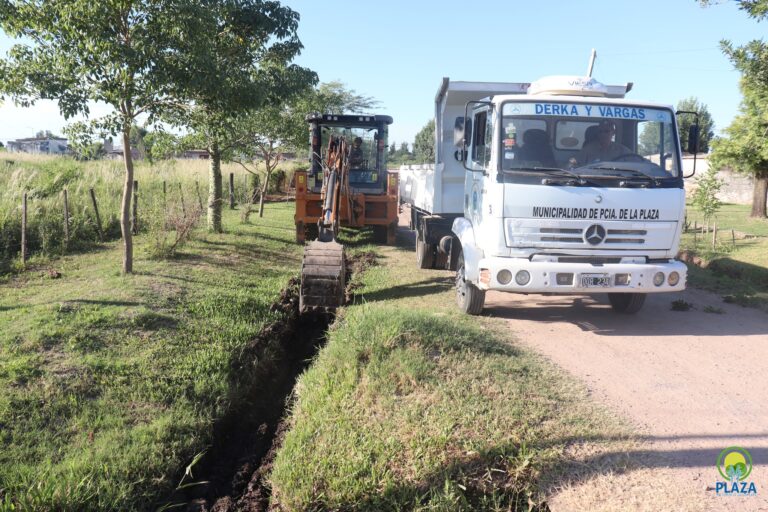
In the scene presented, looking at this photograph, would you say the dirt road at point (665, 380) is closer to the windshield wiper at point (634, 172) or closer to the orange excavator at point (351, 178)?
the windshield wiper at point (634, 172)

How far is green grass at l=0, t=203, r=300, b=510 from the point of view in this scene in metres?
3.98

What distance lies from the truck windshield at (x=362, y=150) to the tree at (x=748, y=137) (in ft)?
22.8

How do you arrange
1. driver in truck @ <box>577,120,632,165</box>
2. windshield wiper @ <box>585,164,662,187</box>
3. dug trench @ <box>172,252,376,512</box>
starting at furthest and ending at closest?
driver in truck @ <box>577,120,632,165</box>, windshield wiper @ <box>585,164,662,187</box>, dug trench @ <box>172,252,376,512</box>

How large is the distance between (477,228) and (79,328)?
15.1 feet

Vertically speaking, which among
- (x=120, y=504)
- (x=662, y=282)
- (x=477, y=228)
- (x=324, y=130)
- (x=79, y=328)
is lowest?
(x=120, y=504)

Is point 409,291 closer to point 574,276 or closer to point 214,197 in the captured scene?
point 574,276

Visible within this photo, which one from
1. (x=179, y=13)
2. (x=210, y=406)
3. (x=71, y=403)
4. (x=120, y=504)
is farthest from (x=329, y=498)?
(x=179, y=13)

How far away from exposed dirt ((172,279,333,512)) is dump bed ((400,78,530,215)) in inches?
103

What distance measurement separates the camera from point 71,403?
4.75m

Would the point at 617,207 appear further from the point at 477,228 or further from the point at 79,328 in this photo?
the point at 79,328

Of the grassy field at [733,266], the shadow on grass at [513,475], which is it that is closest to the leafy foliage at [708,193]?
the grassy field at [733,266]

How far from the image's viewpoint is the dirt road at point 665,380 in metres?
3.47

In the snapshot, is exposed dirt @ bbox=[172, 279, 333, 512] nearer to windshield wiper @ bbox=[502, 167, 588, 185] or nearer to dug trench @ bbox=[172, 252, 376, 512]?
dug trench @ bbox=[172, 252, 376, 512]

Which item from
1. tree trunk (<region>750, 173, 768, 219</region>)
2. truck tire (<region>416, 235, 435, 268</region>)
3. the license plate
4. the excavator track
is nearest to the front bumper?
the license plate
